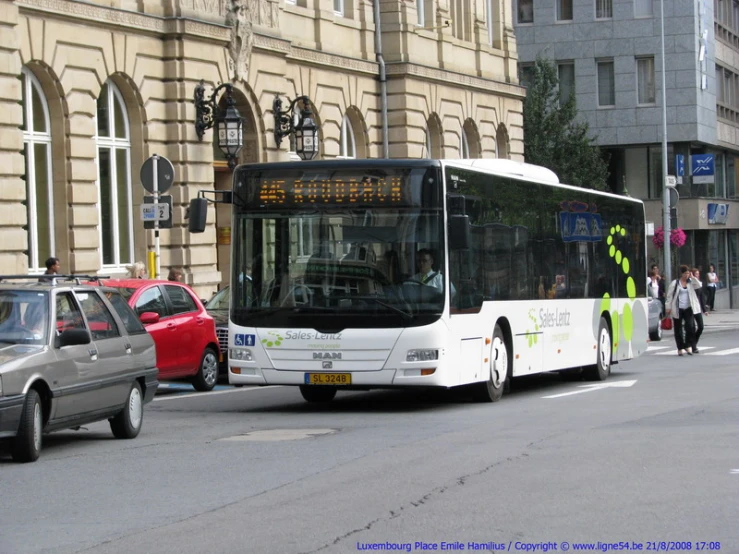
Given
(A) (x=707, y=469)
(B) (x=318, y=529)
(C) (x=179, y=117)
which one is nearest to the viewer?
(B) (x=318, y=529)

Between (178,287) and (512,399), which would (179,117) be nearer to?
(178,287)

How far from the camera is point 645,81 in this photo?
60031mm

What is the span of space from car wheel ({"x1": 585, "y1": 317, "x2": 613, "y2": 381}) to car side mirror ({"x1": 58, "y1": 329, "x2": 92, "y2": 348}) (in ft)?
37.1

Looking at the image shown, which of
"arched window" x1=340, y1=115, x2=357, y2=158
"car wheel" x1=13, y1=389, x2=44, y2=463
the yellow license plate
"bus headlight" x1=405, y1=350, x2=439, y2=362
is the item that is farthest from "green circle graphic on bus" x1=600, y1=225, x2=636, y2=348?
"arched window" x1=340, y1=115, x2=357, y2=158

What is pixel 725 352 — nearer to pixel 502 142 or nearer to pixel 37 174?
pixel 37 174

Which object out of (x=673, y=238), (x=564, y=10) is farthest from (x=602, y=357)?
(x=564, y=10)

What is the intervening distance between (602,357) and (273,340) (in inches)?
301

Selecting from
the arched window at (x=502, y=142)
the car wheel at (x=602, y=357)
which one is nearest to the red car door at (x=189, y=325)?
the car wheel at (x=602, y=357)

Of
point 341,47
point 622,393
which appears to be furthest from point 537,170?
point 341,47

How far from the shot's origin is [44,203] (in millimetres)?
27844

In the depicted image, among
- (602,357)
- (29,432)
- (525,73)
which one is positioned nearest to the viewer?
(29,432)

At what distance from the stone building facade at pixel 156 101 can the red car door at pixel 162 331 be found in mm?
5302

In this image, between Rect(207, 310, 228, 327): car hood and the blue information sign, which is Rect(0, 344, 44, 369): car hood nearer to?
Rect(207, 310, 228, 327): car hood

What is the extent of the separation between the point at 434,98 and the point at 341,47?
173 inches
